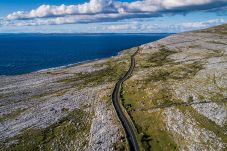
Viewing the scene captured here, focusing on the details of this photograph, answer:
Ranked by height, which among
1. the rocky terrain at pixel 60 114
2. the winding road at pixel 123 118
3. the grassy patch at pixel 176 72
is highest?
the grassy patch at pixel 176 72

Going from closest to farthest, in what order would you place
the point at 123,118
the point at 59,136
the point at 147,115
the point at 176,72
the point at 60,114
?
1. the point at 59,136
2. the point at 123,118
3. the point at 147,115
4. the point at 60,114
5. the point at 176,72

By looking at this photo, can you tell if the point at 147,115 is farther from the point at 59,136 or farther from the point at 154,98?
the point at 59,136

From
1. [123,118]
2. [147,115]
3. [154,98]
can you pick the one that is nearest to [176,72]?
[154,98]

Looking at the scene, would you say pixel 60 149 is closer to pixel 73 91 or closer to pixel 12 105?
pixel 12 105

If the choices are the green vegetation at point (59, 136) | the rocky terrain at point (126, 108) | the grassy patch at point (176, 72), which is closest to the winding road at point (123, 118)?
the rocky terrain at point (126, 108)

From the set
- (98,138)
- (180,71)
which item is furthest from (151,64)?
(98,138)

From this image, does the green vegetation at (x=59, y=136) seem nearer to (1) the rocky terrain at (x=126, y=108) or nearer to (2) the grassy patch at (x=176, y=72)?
(1) the rocky terrain at (x=126, y=108)

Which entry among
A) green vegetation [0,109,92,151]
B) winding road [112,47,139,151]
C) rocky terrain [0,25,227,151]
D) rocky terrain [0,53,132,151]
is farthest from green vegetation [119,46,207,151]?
green vegetation [0,109,92,151]

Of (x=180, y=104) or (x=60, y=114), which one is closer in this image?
(x=180, y=104)

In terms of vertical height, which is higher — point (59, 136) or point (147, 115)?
point (147, 115)
